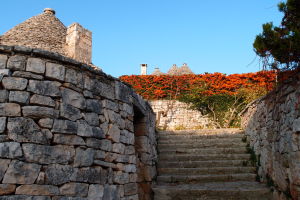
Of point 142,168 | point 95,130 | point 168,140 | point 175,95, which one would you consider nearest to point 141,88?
point 175,95

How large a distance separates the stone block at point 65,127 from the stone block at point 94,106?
14.4 inches

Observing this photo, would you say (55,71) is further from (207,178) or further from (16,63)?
(207,178)

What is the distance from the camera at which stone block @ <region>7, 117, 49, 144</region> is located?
3426 mm

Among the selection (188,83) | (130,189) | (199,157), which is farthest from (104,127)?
(188,83)

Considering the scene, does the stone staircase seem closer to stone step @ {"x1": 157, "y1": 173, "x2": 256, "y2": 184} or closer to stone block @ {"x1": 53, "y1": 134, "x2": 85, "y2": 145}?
stone step @ {"x1": 157, "y1": 173, "x2": 256, "y2": 184}

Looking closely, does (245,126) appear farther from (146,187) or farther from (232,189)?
(146,187)

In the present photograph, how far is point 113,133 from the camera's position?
4.62 meters

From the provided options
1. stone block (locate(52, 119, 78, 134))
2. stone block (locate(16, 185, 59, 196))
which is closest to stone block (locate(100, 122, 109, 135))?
stone block (locate(52, 119, 78, 134))

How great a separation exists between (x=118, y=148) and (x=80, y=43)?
990 centimetres

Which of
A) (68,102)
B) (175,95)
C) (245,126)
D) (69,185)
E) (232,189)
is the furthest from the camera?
(175,95)

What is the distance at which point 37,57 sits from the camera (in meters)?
3.80

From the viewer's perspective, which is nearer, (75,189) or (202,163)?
(75,189)

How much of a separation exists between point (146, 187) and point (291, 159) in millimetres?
2773

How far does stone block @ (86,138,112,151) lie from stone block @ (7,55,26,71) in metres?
1.27
